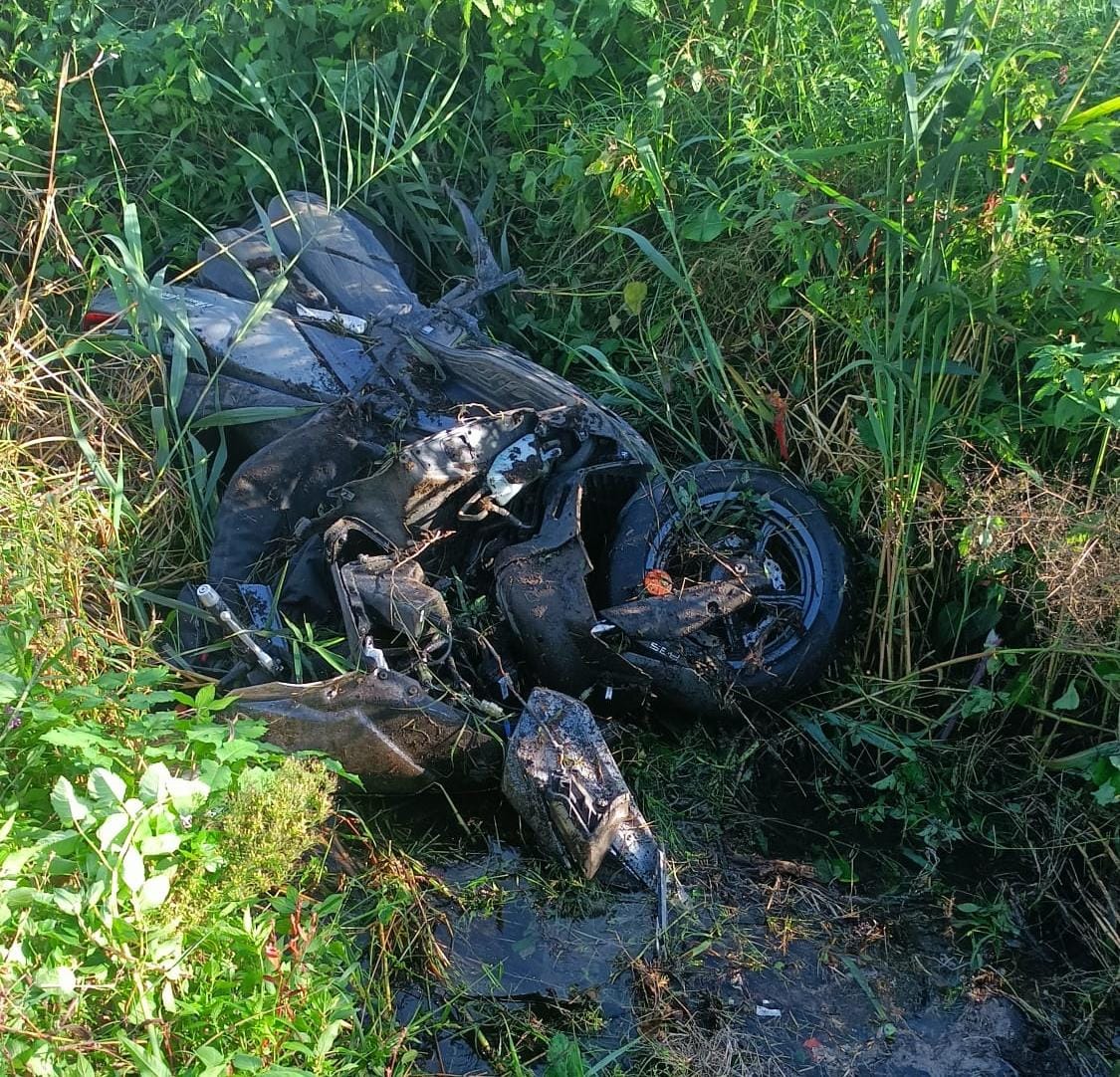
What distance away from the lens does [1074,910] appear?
2.91 metres

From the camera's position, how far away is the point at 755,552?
3438 millimetres

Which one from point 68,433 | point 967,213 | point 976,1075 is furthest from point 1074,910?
point 68,433

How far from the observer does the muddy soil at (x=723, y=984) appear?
254 centimetres

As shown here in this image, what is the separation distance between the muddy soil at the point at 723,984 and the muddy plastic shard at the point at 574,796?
0.13 meters

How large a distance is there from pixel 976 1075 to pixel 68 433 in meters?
3.63

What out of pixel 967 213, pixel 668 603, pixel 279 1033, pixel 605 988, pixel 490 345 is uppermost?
pixel 967 213

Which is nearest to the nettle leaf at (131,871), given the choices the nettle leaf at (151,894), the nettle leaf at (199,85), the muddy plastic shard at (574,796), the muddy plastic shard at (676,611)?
the nettle leaf at (151,894)

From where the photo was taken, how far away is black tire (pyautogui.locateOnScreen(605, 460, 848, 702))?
129 inches

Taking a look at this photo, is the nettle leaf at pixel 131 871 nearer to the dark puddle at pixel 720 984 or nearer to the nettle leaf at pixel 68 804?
the nettle leaf at pixel 68 804

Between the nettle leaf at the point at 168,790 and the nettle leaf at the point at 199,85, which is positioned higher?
the nettle leaf at the point at 199,85

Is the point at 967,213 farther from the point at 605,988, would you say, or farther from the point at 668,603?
the point at 605,988

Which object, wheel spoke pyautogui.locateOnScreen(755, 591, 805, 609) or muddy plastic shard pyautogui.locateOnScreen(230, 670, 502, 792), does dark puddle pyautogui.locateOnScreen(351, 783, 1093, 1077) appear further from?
wheel spoke pyautogui.locateOnScreen(755, 591, 805, 609)

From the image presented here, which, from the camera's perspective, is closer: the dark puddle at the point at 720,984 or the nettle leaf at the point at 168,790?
the nettle leaf at the point at 168,790

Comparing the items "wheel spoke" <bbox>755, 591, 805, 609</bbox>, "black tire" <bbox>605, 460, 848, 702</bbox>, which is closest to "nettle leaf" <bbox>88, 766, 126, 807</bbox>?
"black tire" <bbox>605, 460, 848, 702</bbox>
